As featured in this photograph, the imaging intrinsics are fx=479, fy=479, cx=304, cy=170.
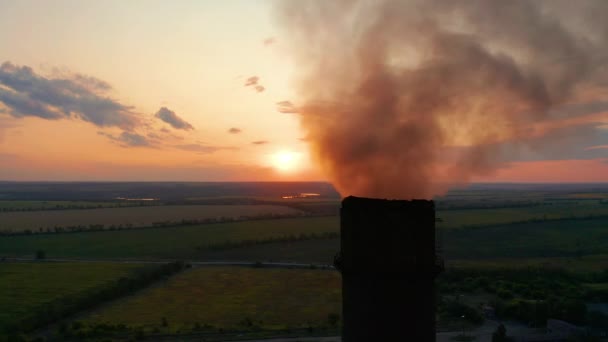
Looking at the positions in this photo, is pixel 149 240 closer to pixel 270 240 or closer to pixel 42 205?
pixel 270 240

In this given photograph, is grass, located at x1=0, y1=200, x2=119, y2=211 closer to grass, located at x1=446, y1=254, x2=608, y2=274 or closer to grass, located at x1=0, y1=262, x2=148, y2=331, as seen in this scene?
grass, located at x1=0, y1=262, x2=148, y2=331

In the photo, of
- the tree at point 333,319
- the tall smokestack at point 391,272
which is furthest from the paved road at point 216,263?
the tall smokestack at point 391,272

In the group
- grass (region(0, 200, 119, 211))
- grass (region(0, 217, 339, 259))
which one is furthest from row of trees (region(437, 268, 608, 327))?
grass (region(0, 200, 119, 211))

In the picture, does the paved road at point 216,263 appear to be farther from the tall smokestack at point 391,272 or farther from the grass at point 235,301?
the tall smokestack at point 391,272

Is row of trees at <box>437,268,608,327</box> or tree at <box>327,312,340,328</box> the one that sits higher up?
row of trees at <box>437,268,608,327</box>

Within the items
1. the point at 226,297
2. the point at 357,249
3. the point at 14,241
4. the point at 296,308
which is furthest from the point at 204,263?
the point at 357,249
